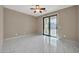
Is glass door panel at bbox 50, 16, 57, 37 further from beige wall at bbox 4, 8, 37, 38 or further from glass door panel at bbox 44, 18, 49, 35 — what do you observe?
beige wall at bbox 4, 8, 37, 38

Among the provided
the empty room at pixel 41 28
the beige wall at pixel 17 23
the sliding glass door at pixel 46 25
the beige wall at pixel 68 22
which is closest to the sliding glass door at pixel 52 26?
the empty room at pixel 41 28

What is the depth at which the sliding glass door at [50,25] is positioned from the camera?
8.47m

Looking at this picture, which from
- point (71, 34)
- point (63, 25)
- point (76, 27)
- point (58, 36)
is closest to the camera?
point (76, 27)

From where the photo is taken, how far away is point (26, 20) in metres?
10.3

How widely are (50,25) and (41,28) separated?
1728 millimetres

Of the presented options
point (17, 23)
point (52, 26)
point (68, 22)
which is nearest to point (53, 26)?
point (52, 26)

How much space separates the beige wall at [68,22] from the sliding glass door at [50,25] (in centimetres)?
82

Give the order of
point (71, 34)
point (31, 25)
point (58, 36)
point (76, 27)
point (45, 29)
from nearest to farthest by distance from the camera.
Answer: point (76, 27) → point (71, 34) → point (58, 36) → point (45, 29) → point (31, 25)

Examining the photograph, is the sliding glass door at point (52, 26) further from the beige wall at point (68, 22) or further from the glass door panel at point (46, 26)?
the beige wall at point (68, 22)

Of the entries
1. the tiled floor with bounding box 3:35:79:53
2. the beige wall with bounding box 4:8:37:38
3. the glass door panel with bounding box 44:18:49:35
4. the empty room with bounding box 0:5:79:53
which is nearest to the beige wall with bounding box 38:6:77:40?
the empty room with bounding box 0:5:79:53

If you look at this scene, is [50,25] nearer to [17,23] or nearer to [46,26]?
[46,26]
